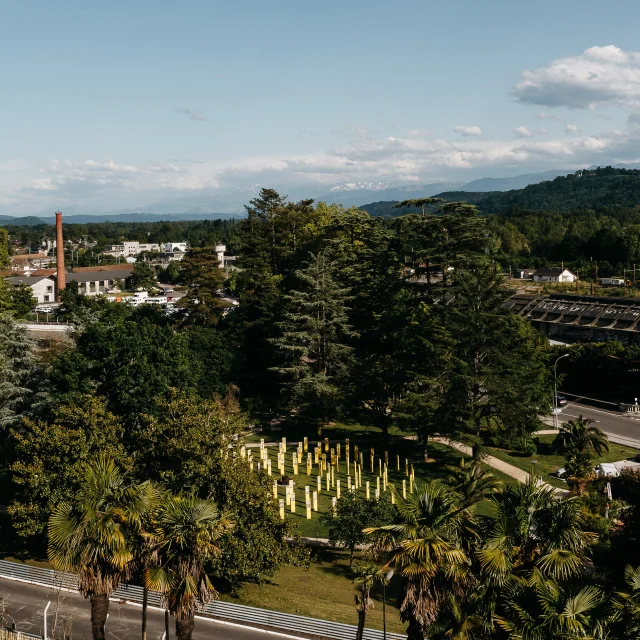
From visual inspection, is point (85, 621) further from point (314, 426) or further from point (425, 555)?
point (314, 426)

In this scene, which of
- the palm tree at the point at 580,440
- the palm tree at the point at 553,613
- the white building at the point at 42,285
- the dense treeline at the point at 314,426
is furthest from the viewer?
the white building at the point at 42,285

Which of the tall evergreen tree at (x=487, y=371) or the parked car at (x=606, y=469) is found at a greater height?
the tall evergreen tree at (x=487, y=371)

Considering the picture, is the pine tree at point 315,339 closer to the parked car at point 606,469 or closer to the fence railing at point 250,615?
the parked car at point 606,469

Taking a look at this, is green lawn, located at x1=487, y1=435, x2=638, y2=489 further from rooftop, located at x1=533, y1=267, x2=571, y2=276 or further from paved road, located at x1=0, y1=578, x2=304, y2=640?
rooftop, located at x1=533, y1=267, x2=571, y2=276

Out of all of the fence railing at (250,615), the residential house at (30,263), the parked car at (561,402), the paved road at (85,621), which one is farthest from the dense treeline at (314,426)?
the residential house at (30,263)

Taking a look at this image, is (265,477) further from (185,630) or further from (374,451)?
(374,451)

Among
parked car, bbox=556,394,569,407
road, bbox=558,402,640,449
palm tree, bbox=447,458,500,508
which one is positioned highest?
palm tree, bbox=447,458,500,508

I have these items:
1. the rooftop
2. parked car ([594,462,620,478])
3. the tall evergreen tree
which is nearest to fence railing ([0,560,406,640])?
the tall evergreen tree
